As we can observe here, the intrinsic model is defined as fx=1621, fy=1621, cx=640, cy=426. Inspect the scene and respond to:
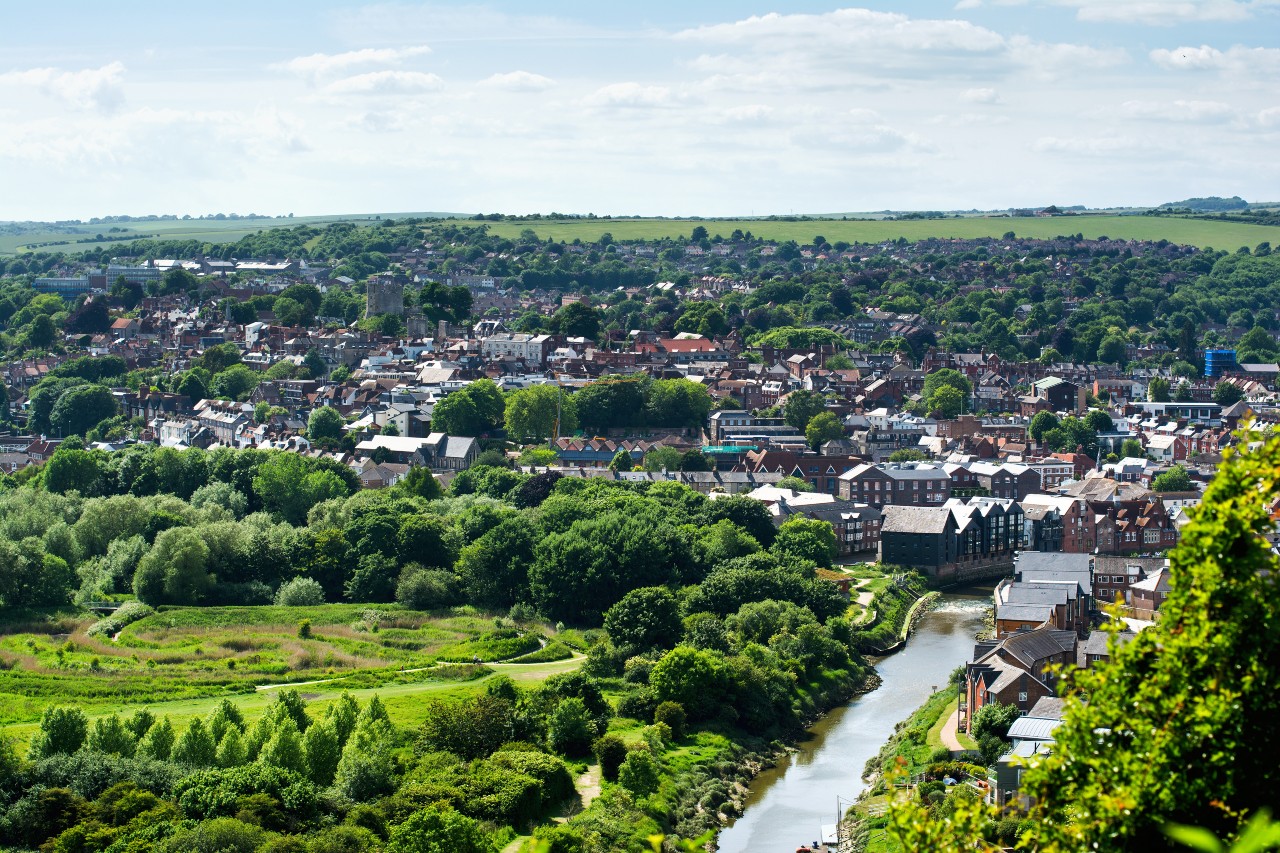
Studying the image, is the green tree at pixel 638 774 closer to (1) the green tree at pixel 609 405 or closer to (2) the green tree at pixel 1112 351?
(1) the green tree at pixel 609 405

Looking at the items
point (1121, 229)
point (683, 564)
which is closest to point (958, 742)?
point (683, 564)

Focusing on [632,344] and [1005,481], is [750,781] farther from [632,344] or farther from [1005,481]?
[632,344]

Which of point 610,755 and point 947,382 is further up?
point 947,382

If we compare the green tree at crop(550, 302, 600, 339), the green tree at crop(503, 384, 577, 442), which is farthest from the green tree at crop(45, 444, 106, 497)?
the green tree at crop(550, 302, 600, 339)

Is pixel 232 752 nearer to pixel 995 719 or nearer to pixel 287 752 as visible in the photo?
pixel 287 752

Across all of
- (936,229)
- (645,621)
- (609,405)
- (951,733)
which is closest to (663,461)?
(609,405)

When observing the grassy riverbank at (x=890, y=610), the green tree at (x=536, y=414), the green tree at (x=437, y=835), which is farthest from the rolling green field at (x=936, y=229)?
the green tree at (x=437, y=835)
